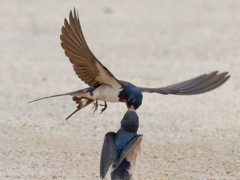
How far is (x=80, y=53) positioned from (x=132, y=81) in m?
3.85

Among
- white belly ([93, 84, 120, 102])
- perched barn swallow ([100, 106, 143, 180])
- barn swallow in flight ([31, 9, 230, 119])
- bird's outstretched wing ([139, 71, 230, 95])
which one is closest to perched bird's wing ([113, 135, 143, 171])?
perched barn swallow ([100, 106, 143, 180])

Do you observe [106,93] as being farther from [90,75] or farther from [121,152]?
[121,152]

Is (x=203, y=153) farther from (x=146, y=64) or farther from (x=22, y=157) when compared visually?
(x=146, y=64)

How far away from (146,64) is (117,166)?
5.43 m

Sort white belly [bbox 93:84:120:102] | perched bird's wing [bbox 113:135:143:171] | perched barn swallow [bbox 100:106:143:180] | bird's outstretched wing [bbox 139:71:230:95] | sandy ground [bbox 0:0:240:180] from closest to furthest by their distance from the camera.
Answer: perched bird's wing [bbox 113:135:143:171]
perched barn swallow [bbox 100:106:143:180]
white belly [bbox 93:84:120:102]
sandy ground [bbox 0:0:240:180]
bird's outstretched wing [bbox 139:71:230:95]

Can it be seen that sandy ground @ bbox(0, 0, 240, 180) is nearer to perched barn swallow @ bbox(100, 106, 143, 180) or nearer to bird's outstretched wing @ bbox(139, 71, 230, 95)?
bird's outstretched wing @ bbox(139, 71, 230, 95)

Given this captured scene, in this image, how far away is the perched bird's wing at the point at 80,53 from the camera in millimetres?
4293

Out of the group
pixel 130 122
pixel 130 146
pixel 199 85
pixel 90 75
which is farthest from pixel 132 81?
pixel 130 146

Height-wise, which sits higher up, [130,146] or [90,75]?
[90,75]

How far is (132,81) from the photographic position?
8.20 meters

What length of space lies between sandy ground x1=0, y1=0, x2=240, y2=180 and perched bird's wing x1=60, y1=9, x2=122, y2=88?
3.09 ft

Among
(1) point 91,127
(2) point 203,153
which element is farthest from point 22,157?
(2) point 203,153

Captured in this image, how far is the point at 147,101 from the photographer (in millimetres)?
7273

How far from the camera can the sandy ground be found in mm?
5145
